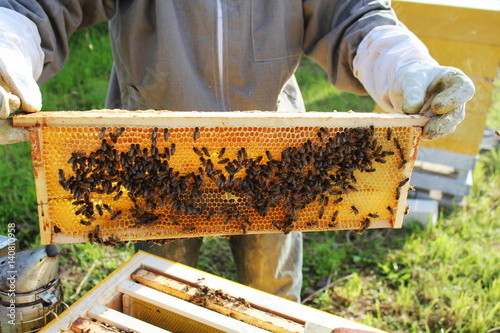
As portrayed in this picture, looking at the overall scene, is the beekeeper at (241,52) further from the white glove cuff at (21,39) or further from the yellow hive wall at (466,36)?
the yellow hive wall at (466,36)

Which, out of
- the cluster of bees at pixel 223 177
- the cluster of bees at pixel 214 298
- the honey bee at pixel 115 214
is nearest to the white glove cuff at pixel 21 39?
the cluster of bees at pixel 223 177

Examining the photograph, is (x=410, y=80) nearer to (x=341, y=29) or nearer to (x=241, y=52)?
(x=341, y=29)

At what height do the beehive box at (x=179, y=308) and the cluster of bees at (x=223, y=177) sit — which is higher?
the cluster of bees at (x=223, y=177)

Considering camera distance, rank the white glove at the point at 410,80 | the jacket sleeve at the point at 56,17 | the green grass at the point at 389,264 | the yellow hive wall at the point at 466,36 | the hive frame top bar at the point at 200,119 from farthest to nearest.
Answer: the yellow hive wall at the point at 466,36 → the green grass at the point at 389,264 → the jacket sleeve at the point at 56,17 → the white glove at the point at 410,80 → the hive frame top bar at the point at 200,119

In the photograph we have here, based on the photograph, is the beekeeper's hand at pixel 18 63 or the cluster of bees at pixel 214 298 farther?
the cluster of bees at pixel 214 298

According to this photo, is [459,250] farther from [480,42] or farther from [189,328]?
[189,328]

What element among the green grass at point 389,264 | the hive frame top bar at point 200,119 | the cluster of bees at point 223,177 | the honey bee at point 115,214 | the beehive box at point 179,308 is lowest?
the green grass at point 389,264

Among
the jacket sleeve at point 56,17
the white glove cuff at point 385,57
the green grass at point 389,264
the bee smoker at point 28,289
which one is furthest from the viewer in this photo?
the green grass at point 389,264
